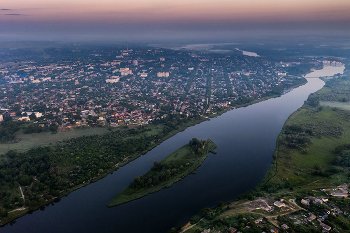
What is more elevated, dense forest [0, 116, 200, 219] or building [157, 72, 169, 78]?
building [157, 72, 169, 78]

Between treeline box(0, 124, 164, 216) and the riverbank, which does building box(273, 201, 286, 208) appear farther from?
treeline box(0, 124, 164, 216)

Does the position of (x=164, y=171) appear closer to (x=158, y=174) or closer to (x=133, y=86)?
(x=158, y=174)

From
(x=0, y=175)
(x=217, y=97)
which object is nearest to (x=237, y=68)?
(x=217, y=97)

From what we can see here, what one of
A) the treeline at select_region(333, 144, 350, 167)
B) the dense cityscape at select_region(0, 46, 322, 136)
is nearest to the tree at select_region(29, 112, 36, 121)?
the dense cityscape at select_region(0, 46, 322, 136)

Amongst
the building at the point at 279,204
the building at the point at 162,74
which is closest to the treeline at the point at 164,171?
the building at the point at 279,204

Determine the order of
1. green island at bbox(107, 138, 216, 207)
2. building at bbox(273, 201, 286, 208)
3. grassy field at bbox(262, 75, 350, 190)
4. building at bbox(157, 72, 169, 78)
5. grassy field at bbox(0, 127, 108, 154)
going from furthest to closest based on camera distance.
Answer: building at bbox(157, 72, 169, 78), grassy field at bbox(0, 127, 108, 154), grassy field at bbox(262, 75, 350, 190), green island at bbox(107, 138, 216, 207), building at bbox(273, 201, 286, 208)

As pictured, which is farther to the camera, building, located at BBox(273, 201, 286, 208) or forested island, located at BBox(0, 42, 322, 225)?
forested island, located at BBox(0, 42, 322, 225)

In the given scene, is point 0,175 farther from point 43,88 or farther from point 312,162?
point 43,88
